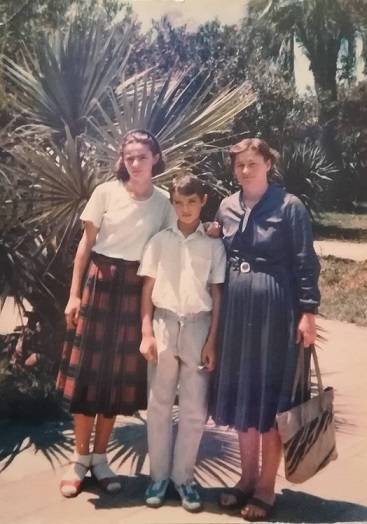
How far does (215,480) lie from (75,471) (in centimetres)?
43

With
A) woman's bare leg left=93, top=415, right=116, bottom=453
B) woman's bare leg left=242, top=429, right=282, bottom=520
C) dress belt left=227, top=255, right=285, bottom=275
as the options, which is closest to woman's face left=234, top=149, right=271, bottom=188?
dress belt left=227, top=255, right=285, bottom=275

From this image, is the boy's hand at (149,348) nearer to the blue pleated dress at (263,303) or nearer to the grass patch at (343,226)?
the blue pleated dress at (263,303)

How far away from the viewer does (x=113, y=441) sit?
1.99 m

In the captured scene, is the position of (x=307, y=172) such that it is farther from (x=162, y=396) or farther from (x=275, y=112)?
(x=162, y=396)

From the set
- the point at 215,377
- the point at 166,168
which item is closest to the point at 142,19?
the point at 166,168

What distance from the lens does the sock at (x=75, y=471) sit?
72.2 inches

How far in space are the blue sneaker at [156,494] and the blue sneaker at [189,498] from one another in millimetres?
48

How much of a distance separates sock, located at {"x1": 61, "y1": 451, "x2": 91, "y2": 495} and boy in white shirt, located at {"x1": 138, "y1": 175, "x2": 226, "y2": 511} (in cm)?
32

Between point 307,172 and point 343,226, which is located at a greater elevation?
point 307,172

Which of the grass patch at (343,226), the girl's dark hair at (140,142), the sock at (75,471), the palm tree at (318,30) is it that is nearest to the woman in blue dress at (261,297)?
the grass patch at (343,226)

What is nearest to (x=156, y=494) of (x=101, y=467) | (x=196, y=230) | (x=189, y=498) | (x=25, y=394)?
(x=189, y=498)

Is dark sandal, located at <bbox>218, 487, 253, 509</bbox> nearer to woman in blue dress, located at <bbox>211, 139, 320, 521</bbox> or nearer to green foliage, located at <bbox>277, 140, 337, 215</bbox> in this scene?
woman in blue dress, located at <bbox>211, 139, 320, 521</bbox>

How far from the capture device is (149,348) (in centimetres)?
171

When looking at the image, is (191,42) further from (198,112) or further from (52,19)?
(52,19)
